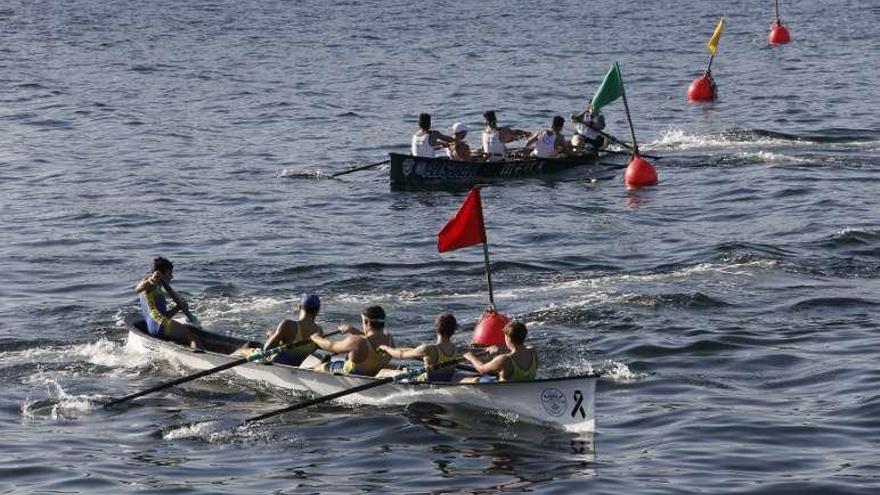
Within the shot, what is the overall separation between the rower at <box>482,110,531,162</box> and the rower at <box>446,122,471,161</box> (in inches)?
24.4

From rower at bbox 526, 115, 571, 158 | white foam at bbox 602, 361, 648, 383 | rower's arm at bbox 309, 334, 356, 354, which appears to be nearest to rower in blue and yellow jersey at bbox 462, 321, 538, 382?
rower's arm at bbox 309, 334, 356, 354

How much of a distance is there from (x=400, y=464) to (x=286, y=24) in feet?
189

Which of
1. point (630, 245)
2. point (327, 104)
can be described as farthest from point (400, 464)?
point (327, 104)

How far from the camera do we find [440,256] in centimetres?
3117

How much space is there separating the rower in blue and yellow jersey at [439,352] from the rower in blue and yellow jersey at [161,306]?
14.5ft

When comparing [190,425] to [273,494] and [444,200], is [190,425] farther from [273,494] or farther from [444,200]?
[444,200]

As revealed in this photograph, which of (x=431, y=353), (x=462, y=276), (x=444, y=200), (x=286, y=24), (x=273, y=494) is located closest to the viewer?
(x=273, y=494)

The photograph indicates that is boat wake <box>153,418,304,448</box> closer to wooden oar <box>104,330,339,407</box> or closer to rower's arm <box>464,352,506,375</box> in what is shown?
wooden oar <box>104,330,339,407</box>

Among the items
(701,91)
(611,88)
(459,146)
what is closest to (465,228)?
(459,146)

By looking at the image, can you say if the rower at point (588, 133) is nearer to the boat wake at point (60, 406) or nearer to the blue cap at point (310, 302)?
the blue cap at point (310, 302)

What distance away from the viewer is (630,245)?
31.9 meters

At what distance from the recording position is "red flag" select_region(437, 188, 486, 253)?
23.0 m

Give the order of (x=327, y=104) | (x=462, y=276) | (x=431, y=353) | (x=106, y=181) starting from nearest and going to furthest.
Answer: (x=431, y=353) → (x=462, y=276) → (x=106, y=181) → (x=327, y=104)

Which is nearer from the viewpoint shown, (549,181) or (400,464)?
(400,464)
